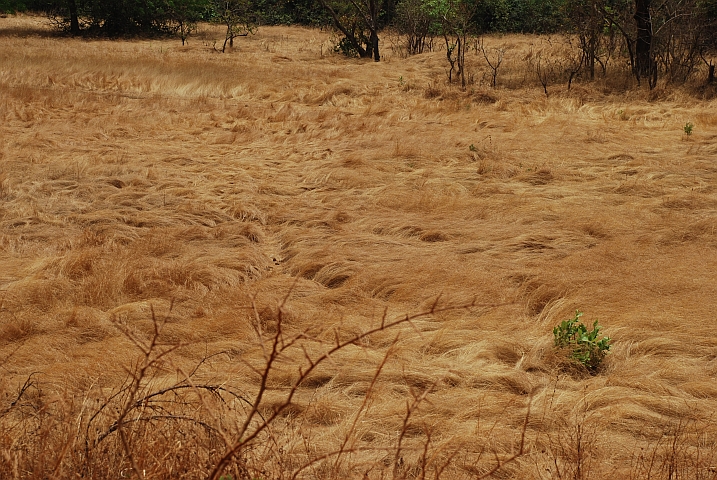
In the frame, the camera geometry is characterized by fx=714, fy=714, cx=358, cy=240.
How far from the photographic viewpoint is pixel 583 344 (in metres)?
3.86

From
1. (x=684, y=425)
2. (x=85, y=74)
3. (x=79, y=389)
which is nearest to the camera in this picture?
(x=684, y=425)

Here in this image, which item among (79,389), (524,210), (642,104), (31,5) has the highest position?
(31,5)

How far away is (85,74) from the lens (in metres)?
13.1

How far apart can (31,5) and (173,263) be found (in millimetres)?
25473

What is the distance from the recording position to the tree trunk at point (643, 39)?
12078 mm

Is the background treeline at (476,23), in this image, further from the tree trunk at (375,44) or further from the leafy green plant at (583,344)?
the leafy green plant at (583,344)

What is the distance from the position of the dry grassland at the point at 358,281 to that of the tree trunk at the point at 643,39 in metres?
1.40

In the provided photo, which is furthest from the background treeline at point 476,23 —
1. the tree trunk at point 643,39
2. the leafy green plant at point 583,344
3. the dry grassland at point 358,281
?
the leafy green plant at point 583,344

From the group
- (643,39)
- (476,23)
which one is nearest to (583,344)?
(643,39)

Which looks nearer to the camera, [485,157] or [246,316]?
[246,316]

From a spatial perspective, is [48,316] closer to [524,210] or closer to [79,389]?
[79,389]

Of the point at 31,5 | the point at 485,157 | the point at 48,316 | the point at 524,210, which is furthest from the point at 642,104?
the point at 31,5

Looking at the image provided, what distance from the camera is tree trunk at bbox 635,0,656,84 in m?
12.1

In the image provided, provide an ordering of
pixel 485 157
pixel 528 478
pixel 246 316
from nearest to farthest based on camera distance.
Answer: pixel 528 478
pixel 246 316
pixel 485 157
